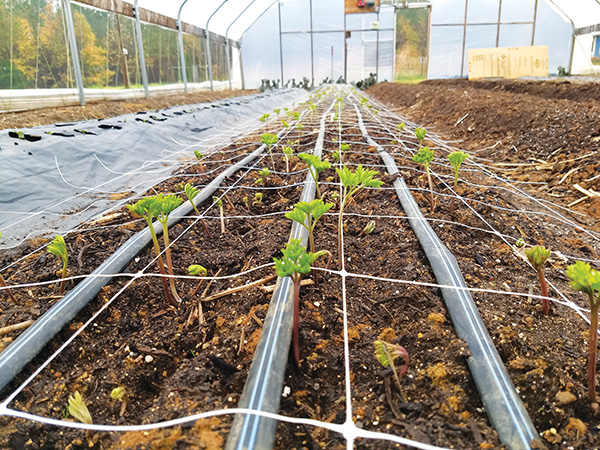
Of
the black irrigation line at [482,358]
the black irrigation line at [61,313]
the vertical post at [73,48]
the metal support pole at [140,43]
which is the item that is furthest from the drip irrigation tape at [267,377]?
the metal support pole at [140,43]

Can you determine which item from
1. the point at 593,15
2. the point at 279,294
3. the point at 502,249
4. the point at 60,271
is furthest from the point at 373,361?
the point at 593,15

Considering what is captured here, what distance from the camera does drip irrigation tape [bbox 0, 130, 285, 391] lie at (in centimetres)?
116

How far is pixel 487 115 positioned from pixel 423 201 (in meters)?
3.77

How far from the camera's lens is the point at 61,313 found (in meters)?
1.36

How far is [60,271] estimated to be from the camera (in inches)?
67.3

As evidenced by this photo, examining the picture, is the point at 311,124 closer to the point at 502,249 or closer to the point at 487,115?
the point at 487,115

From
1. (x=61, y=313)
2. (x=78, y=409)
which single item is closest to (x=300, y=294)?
(x=78, y=409)

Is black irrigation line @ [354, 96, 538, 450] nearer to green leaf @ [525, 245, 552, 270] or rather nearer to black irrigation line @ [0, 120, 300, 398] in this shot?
green leaf @ [525, 245, 552, 270]

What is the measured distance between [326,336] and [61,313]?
0.96 meters

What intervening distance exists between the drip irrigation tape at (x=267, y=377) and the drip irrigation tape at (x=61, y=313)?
2.42 feet

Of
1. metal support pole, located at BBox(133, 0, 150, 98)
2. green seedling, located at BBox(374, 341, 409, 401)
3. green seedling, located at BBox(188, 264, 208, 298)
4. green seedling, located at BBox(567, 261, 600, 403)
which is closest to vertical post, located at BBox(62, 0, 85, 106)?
metal support pole, located at BBox(133, 0, 150, 98)

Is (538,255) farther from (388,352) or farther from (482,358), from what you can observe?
(388,352)

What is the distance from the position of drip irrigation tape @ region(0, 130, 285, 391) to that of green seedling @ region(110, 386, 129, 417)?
1.10 ft

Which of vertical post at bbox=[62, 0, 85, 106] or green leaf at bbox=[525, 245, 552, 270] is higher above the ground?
vertical post at bbox=[62, 0, 85, 106]
